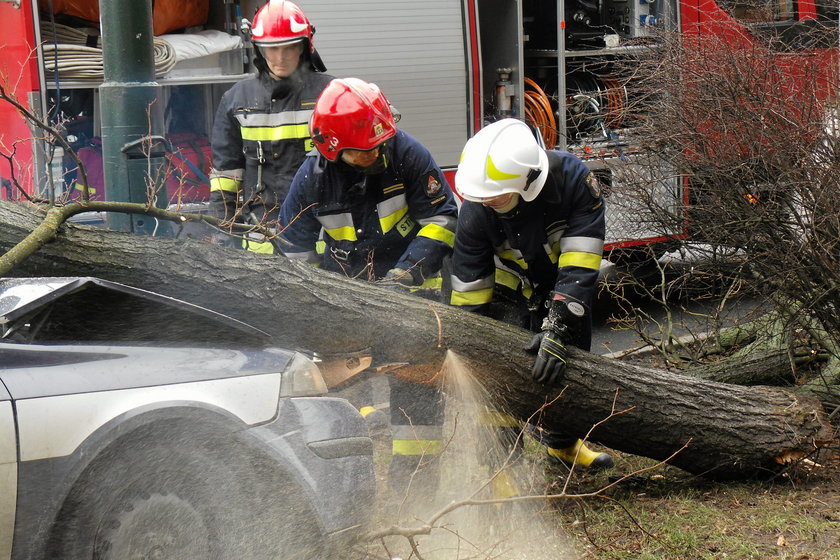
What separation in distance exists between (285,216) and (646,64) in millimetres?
2465

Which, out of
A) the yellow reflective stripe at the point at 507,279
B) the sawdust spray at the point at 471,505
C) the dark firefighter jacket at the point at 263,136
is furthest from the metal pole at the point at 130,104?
the sawdust spray at the point at 471,505

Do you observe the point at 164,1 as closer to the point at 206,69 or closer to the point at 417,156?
the point at 206,69

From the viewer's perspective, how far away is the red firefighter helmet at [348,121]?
13.4ft

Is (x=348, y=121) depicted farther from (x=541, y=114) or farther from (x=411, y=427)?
(x=541, y=114)

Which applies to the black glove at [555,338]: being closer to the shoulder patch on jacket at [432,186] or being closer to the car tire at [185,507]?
the shoulder patch on jacket at [432,186]

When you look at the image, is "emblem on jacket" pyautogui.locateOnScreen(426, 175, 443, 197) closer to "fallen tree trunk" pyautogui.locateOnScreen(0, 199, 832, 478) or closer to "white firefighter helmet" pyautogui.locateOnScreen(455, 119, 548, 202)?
"white firefighter helmet" pyautogui.locateOnScreen(455, 119, 548, 202)

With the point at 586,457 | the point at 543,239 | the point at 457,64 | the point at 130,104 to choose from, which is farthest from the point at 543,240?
the point at 457,64

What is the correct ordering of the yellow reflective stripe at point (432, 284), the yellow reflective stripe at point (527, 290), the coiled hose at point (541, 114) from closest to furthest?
the yellow reflective stripe at point (527, 290), the yellow reflective stripe at point (432, 284), the coiled hose at point (541, 114)

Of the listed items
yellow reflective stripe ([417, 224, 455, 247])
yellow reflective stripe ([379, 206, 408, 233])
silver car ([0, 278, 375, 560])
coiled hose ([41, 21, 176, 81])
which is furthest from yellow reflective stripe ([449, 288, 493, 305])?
coiled hose ([41, 21, 176, 81])

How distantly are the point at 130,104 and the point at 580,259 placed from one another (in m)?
2.16

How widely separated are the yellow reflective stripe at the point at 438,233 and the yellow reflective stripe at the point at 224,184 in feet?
4.14

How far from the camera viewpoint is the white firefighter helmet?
3.72 meters

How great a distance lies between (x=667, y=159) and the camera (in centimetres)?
516

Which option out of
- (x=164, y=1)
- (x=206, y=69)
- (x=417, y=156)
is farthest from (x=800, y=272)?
(x=164, y=1)
